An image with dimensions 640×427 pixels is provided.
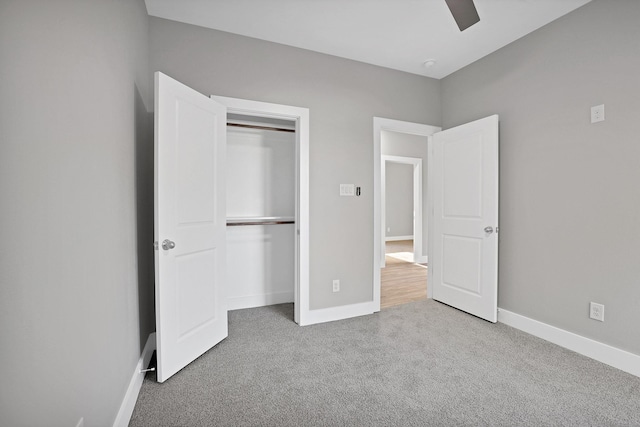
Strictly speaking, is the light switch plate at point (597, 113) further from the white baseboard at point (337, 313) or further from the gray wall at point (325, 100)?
the white baseboard at point (337, 313)

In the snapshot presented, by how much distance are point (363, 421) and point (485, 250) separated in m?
2.08

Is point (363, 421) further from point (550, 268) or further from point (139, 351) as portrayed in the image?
point (550, 268)

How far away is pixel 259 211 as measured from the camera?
3.38 m

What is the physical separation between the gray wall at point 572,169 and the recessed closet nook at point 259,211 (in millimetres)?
2216

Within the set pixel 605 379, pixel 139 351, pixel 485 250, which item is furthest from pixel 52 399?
pixel 485 250

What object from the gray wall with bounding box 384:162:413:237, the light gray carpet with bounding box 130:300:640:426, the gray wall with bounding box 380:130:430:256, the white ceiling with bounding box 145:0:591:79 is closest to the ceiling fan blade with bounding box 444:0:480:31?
the white ceiling with bounding box 145:0:591:79

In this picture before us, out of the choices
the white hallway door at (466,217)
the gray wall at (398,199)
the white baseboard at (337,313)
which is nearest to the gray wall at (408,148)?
the white hallway door at (466,217)

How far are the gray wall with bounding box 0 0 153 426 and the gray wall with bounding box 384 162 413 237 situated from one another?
25.7ft

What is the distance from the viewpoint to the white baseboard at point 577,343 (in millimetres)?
2023

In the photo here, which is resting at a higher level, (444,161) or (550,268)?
(444,161)

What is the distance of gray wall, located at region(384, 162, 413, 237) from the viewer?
885cm

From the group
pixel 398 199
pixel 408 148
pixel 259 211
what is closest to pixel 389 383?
pixel 259 211

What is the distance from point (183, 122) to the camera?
2016 mm

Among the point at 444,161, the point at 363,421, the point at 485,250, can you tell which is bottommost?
the point at 363,421
